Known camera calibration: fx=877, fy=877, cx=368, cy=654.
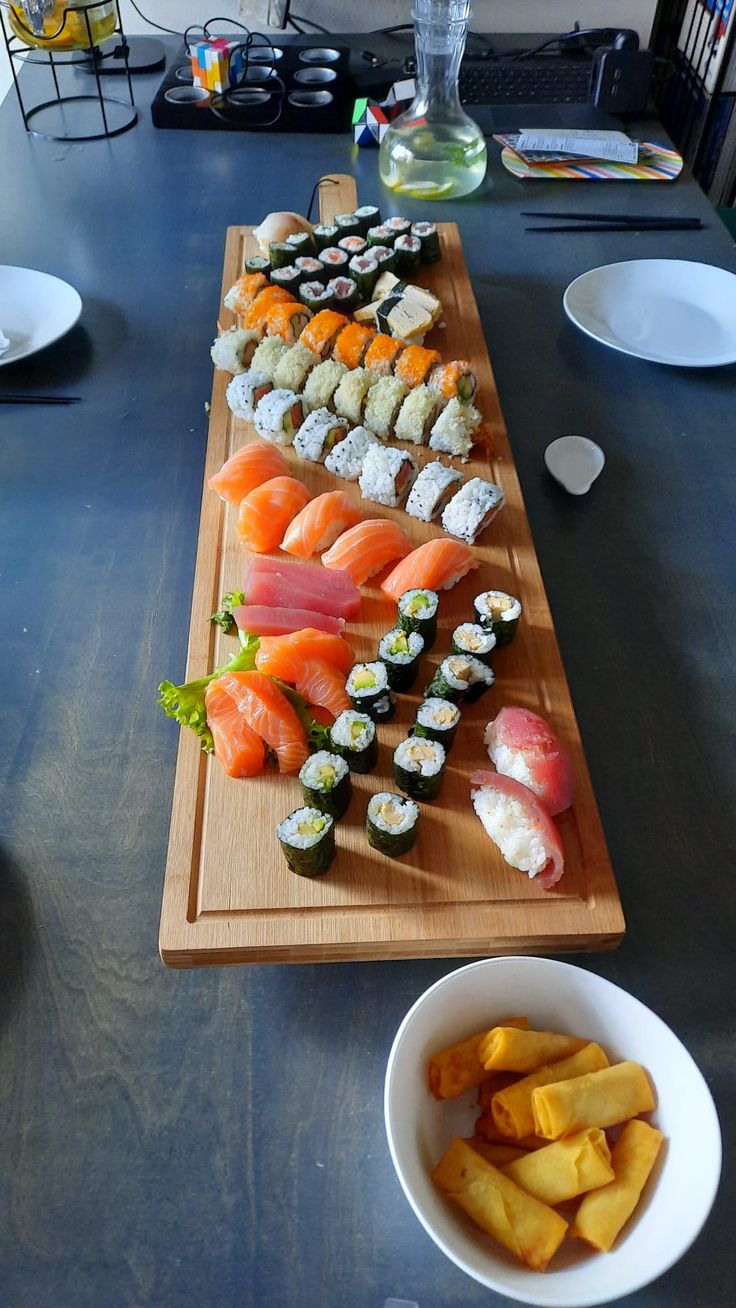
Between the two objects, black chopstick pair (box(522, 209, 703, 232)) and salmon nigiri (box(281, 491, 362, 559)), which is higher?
salmon nigiri (box(281, 491, 362, 559))

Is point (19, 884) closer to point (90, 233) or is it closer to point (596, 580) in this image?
point (596, 580)

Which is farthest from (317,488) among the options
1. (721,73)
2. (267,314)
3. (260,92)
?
(721,73)

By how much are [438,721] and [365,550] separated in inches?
13.4

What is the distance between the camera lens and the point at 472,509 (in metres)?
1.35

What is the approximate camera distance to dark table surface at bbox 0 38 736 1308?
81cm

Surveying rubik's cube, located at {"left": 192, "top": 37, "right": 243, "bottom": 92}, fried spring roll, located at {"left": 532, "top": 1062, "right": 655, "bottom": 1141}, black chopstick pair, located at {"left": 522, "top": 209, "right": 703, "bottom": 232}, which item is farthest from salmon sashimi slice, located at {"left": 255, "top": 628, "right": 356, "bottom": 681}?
rubik's cube, located at {"left": 192, "top": 37, "right": 243, "bottom": 92}

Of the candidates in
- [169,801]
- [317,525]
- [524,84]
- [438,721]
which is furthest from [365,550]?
[524,84]

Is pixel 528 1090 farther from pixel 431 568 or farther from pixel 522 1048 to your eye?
pixel 431 568

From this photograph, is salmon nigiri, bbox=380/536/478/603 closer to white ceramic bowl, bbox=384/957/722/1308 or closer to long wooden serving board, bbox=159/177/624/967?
long wooden serving board, bbox=159/177/624/967

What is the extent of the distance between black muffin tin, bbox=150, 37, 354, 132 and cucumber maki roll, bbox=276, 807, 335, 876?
2265 millimetres

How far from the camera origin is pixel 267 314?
1664 mm

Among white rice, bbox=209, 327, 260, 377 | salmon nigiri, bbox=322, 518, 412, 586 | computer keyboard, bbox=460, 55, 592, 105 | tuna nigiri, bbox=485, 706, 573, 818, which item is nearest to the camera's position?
tuna nigiri, bbox=485, 706, 573, 818

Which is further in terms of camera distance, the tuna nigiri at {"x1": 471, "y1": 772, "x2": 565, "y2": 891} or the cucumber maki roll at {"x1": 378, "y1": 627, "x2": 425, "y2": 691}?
the cucumber maki roll at {"x1": 378, "y1": 627, "x2": 425, "y2": 691}

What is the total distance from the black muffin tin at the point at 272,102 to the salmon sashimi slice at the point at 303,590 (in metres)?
1.83
